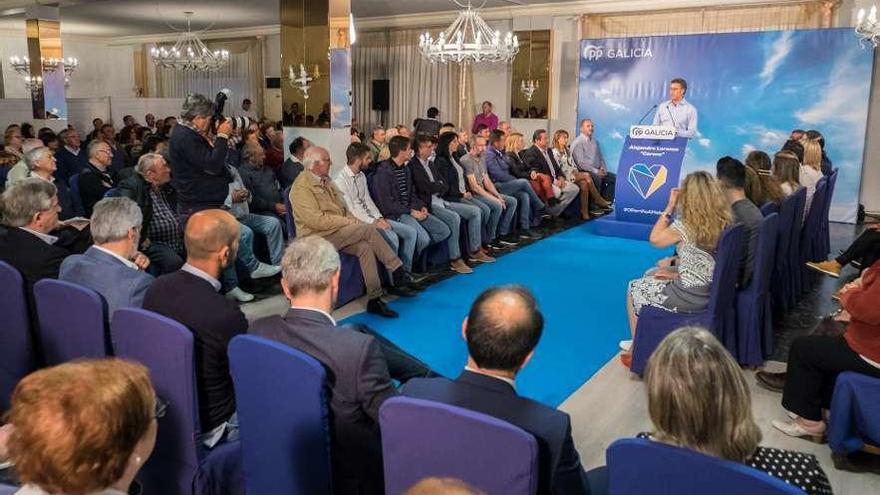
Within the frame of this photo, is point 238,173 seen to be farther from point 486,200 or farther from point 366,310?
point 486,200

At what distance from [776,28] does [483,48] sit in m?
4.41

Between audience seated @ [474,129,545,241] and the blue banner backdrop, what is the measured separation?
3.60ft

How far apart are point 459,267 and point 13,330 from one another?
3921 millimetres

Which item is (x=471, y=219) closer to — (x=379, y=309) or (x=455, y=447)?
(x=379, y=309)

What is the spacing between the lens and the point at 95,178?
548cm

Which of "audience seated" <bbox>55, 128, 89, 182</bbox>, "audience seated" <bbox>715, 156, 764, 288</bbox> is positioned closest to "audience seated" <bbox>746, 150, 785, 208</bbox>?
"audience seated" <bbox>715, 156, 764, 288</bbox>

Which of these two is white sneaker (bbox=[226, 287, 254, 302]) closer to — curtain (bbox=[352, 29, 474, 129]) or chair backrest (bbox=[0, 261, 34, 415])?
chair backrest (bbox=[0, 261, 34, 415])

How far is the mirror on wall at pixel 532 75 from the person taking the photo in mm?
11500

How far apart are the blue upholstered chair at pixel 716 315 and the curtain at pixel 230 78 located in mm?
13253

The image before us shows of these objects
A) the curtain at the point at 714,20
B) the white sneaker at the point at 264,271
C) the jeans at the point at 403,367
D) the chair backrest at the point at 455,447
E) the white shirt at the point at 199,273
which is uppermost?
the curtain at the point at 714,20

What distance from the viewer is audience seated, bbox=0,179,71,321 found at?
317cm

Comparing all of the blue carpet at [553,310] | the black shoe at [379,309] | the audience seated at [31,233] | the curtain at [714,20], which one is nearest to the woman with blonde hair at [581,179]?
the blue carpet at [553,310]

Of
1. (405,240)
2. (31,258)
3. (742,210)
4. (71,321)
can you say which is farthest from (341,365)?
(405,240)

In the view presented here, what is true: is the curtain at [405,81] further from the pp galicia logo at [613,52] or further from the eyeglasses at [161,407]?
the eyeglasses at [161,407]
